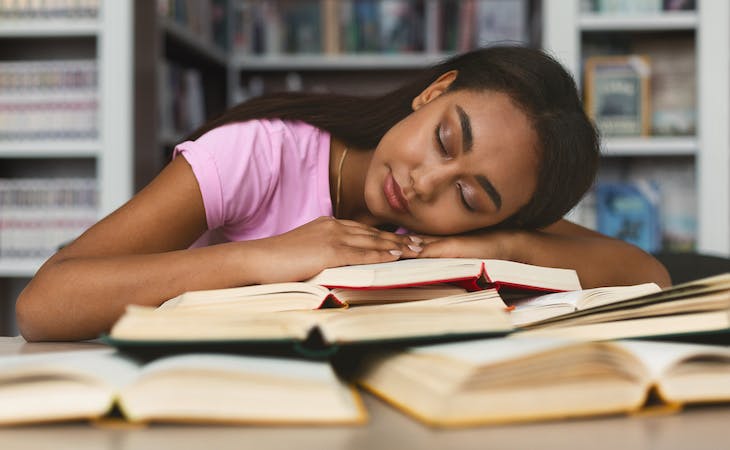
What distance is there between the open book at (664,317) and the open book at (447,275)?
0.46 ft

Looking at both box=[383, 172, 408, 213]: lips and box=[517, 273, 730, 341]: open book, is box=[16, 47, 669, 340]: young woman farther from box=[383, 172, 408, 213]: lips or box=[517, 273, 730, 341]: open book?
box=[517, 273, 730, 341]: open book

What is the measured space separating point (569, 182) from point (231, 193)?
18.8 inches

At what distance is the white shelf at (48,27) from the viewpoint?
2.17 m

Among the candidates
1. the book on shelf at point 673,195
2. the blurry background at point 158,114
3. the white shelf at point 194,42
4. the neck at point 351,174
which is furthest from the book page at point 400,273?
the white shelf at point 194,42

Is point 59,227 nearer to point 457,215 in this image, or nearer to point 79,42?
point 79,42

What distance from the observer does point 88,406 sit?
1.21 feet

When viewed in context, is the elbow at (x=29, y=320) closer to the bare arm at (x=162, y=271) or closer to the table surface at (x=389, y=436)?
the bare arm at (x=162, y=271)

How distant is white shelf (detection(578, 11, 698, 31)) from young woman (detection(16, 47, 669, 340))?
1.22 m

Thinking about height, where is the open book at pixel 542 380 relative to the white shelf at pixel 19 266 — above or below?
above

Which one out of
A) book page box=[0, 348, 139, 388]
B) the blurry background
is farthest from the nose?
the blurry background

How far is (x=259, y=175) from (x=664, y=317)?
2.38ft

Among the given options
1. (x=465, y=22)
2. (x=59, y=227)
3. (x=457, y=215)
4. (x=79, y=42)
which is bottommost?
(x=59, y=227)

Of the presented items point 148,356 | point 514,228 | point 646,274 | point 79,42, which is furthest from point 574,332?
point 79,42

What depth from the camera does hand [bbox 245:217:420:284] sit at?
29.9 inches
